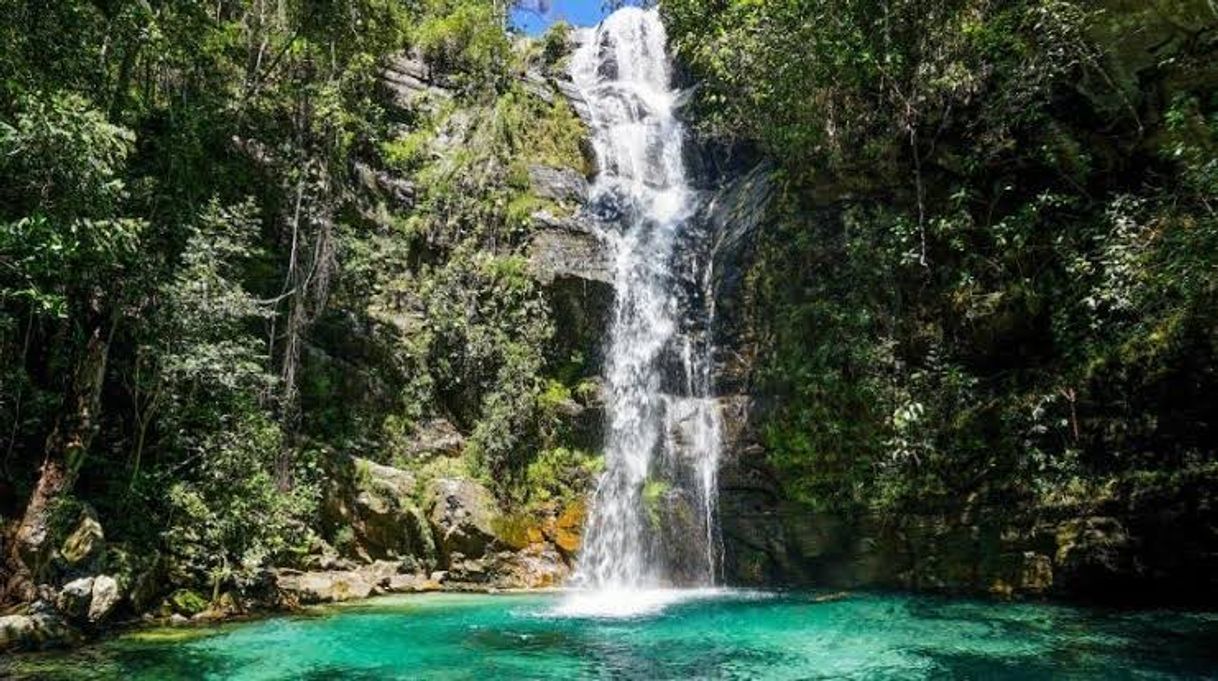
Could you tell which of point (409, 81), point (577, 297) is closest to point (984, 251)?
point (577, 297)

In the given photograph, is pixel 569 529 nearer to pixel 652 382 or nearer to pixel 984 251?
pixel 652 382

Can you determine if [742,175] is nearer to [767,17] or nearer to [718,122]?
[718,122]

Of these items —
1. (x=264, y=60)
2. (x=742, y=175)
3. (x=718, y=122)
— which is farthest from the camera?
(x=742, y=175)

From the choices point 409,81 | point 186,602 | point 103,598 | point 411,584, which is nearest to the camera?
point 103,598

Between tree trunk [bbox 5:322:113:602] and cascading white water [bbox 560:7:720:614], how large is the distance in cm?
810

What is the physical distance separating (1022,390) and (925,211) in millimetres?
3861

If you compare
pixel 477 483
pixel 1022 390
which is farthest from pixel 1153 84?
pixel 477 483

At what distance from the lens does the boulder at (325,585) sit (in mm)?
12438

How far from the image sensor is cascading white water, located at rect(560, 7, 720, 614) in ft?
51.4

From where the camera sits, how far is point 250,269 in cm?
1628

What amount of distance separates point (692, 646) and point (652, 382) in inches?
365

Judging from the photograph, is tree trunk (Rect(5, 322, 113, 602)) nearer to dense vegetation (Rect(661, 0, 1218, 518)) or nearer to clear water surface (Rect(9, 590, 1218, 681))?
clear water surface (Rect(9, 590, 1218, 681))

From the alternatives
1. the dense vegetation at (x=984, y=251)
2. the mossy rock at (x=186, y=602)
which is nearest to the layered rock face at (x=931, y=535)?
the dense vegetation at (x=984, y=251)

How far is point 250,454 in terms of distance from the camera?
39.5 feet
